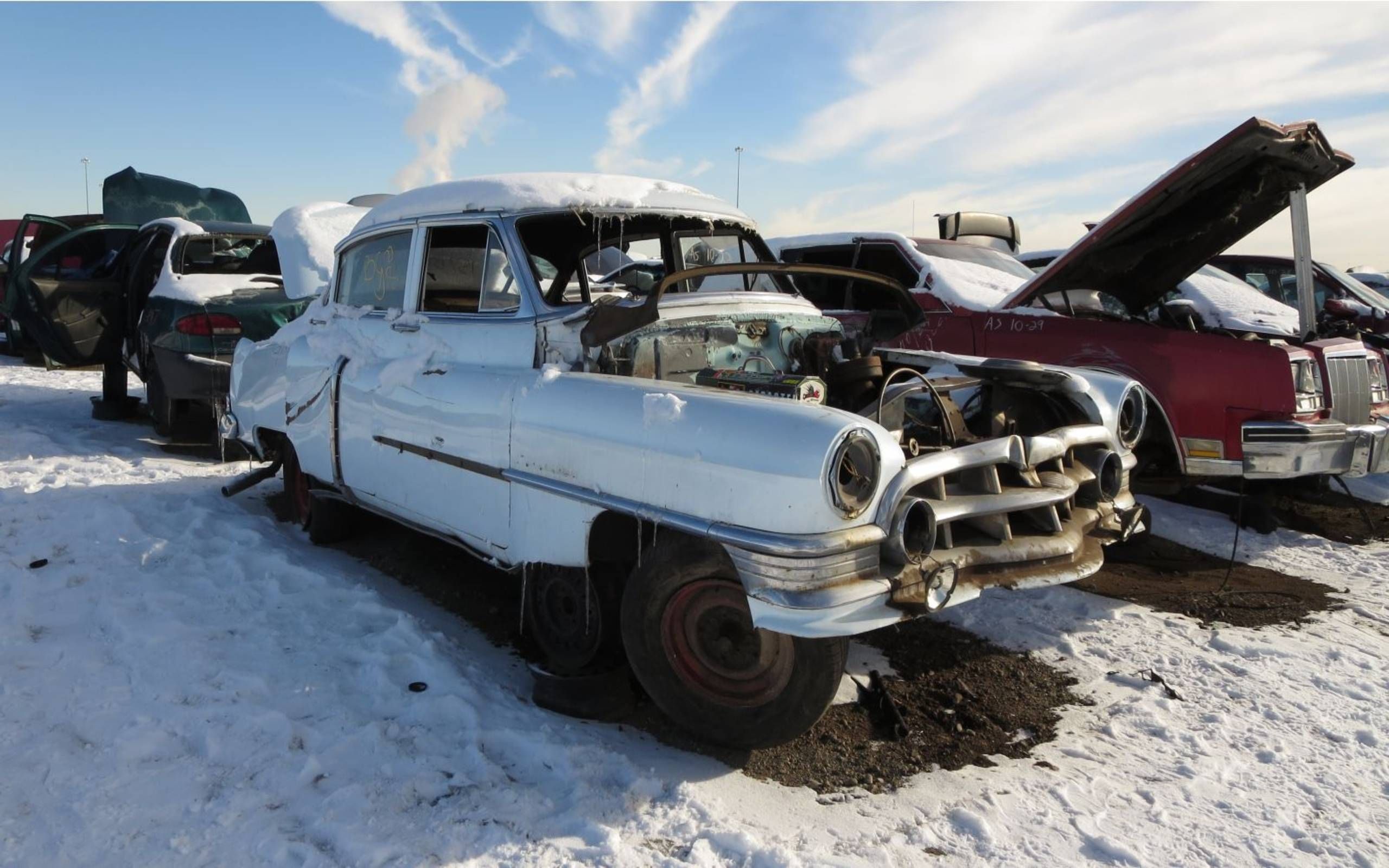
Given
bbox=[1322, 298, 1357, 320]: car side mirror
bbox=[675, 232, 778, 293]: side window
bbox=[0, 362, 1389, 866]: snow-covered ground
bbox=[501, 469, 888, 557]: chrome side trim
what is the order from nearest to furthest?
bbox=[0, 362, 1389, 866]: snow-covered ground → bbox=[501, 469, 888, 557]: chrome side trim → bbox=[675, 232, 778, 293]: side window → bbox=[1322, 298, 1357, 320]: car side mirror

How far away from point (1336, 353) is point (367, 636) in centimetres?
544

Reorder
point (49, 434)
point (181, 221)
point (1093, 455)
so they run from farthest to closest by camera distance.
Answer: point (181, 221)
point (49, 434)
point (1093, 455)

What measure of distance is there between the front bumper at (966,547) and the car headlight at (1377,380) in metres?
2.78

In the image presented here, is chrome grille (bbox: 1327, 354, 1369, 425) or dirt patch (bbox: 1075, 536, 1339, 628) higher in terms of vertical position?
chrome grille (bbox: 1327, 354, 1369, 425)

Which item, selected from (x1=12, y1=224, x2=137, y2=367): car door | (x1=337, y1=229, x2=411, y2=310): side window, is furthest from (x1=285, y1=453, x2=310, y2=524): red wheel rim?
(x1=12, y1=224, x2=137, y2=367): car door

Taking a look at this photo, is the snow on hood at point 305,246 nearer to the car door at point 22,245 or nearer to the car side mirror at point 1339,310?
the car door at point 22,245

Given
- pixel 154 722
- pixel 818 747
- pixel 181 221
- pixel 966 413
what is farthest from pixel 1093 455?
pixel 181 221

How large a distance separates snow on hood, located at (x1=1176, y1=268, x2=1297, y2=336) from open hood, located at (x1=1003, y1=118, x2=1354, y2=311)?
1.42 m

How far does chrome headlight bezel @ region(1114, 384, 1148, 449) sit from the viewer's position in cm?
392

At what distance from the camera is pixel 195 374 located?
6684 mm

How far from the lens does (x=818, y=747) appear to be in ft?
9.70

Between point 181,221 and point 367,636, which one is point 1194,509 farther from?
point 181,221

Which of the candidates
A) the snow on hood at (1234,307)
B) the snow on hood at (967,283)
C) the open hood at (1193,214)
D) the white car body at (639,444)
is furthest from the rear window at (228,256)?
the snow on hood at (1234,307)

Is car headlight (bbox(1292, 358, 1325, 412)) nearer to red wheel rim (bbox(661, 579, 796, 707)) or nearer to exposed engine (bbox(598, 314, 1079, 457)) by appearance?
exposed engine (bbox(598, 314, 1079, 457))
